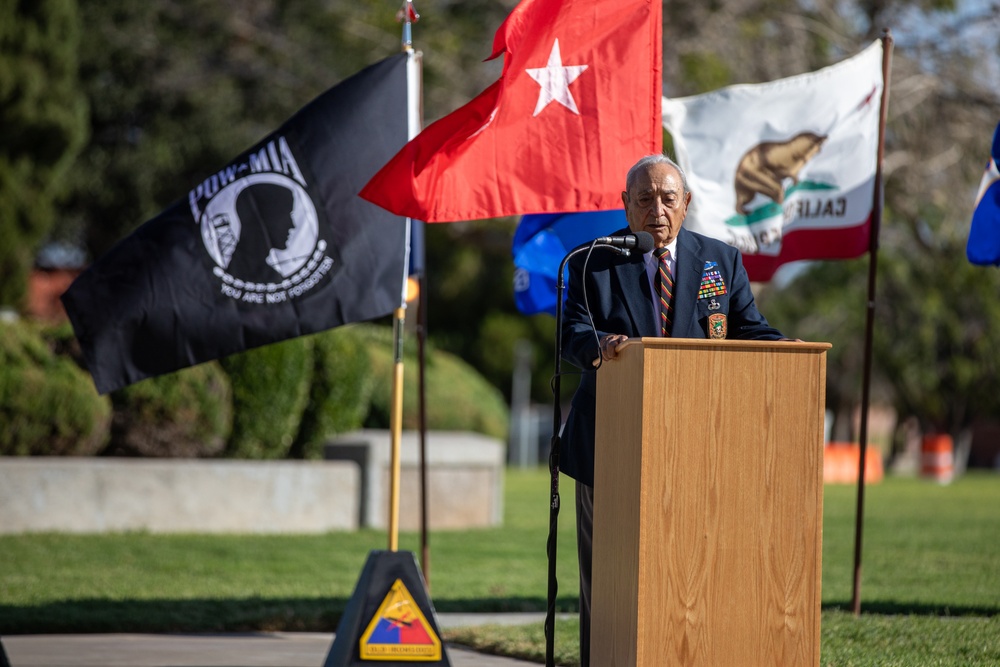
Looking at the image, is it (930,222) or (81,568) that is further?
(930,222)

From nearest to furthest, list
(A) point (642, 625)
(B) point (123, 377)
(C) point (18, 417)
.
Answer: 1. (A) point (642, 625)
2. (B) point (123, 377)
3. (C) point (18, 417)

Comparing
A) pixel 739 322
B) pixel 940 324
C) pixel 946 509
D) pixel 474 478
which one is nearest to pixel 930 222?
pixel 946 509

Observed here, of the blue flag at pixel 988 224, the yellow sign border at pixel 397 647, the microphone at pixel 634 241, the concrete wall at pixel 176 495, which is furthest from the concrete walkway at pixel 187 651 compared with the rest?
the blue flag at pixel 988 224

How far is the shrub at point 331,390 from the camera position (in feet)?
46.2

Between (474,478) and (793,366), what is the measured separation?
9773 millimetres

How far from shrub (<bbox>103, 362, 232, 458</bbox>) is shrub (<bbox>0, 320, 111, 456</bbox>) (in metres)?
0.44

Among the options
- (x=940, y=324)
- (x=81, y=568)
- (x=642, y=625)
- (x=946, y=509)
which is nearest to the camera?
(x=642, y=625)

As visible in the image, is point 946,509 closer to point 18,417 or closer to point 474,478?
point 474,478

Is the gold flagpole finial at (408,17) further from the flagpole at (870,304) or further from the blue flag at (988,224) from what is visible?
the blue flag at (988,224)

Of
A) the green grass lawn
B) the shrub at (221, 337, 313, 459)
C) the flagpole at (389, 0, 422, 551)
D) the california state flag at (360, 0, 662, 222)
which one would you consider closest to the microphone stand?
the flagpole at (389, 0, 422, 551)

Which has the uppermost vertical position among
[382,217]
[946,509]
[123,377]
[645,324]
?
[382,217]

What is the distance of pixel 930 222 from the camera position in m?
22.6

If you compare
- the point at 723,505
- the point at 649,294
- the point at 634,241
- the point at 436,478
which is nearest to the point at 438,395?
the point at 436,478

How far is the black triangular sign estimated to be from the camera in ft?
18.3
